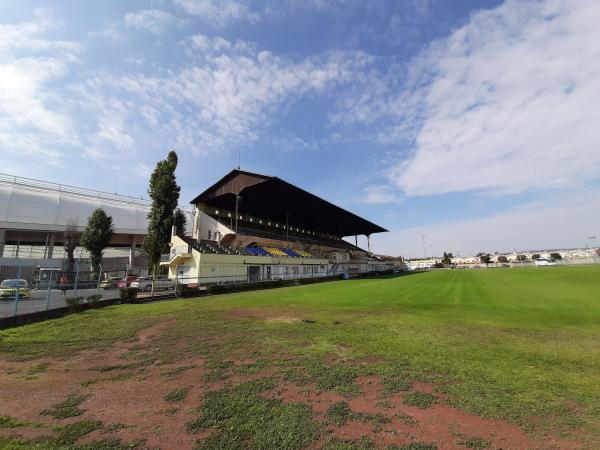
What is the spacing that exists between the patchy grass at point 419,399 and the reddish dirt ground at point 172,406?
101 mm

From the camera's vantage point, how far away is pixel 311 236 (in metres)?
73.4

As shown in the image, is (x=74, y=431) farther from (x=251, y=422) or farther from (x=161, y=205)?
(x=161, y=205)

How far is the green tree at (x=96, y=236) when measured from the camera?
42219 mm

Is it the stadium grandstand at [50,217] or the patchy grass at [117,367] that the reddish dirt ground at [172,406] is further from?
the stadium grandstand at [50,217]

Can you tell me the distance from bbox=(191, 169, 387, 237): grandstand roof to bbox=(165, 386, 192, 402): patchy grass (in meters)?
34.4

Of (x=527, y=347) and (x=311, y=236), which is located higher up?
(x=311, y=236)

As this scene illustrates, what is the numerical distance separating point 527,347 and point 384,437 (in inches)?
252

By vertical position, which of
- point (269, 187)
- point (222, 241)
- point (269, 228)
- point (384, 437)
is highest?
point (269, 187)

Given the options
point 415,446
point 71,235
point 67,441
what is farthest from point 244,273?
point 71,235

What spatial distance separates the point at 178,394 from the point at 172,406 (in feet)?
1.49

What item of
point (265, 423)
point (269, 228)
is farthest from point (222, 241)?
point (265, 423)

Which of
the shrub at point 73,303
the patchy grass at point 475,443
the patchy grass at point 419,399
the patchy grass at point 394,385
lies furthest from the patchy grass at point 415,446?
the shrub at point 73,303

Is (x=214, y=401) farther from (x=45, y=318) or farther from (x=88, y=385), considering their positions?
(x=45, y=318)

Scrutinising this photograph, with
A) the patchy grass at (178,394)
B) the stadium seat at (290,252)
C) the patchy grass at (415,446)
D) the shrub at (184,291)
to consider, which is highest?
the stadium seat at (290,252)
